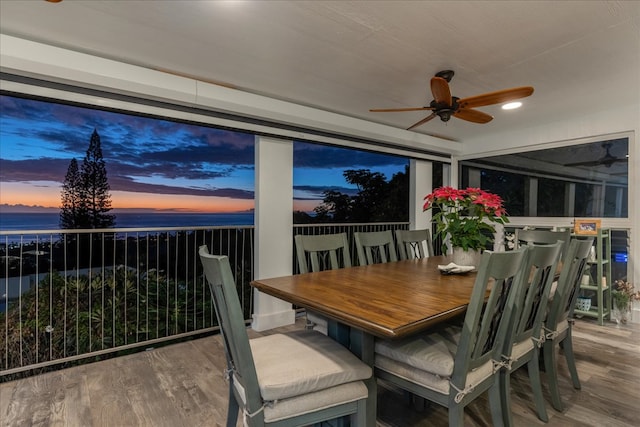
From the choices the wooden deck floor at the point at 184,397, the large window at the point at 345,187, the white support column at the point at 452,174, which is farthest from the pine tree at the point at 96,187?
the white support column at the point at 452,174

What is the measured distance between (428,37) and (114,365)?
331cm

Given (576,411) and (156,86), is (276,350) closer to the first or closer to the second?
(576,411)

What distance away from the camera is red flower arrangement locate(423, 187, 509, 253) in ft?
7.52

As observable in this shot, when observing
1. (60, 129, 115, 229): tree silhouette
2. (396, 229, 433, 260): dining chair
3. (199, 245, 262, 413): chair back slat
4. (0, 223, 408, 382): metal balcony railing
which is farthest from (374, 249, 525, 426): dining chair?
(60, 129, 115, 229): tree silhouette

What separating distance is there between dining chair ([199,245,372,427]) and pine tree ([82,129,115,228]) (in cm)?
346

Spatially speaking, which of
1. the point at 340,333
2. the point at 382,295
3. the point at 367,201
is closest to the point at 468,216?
the point at 382,295

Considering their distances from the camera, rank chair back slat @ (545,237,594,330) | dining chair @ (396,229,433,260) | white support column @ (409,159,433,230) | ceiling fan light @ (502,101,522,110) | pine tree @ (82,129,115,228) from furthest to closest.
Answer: white support column @ (409,159,433,230) → pine tree @ (82,129,115,228) → ceiling fan light @ (502,101,522,110) → dining chair @ (396,229,433,260) → chair back slat @ (545,237,594,330)

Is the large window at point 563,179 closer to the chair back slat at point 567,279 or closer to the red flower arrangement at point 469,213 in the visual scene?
the chair back slat at point 567,279

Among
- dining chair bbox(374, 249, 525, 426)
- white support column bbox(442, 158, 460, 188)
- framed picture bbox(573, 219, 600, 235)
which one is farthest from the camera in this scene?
white support column bbox(442, 158, 460, 188)

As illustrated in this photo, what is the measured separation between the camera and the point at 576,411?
2037mm

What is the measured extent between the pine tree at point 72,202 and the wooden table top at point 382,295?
3.22 meters

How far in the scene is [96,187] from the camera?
417 centimetres

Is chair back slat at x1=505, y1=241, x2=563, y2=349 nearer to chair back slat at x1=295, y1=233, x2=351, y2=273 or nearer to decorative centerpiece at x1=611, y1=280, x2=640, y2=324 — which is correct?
chair back slat at x1=295, y1=233, x2=351, y2=273

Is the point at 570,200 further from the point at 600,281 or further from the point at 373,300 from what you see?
the point at 373,300
